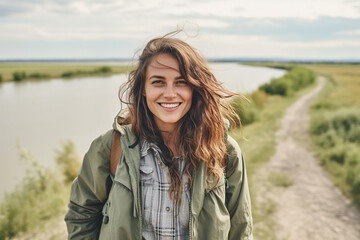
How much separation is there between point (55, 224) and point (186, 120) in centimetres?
417

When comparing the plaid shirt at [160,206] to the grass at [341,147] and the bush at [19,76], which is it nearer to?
the grass at [341,147]

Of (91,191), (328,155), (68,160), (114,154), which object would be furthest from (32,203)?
(328,155)

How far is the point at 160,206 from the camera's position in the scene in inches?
64.7

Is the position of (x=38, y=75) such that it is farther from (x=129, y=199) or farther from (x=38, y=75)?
(x=129, y=199)

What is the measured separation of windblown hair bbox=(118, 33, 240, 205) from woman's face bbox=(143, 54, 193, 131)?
1.5 inches

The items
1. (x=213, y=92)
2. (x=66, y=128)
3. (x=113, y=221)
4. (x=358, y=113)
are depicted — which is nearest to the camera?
(x=113, y=221)

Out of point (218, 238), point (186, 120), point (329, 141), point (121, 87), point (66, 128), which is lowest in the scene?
point (66, 128)

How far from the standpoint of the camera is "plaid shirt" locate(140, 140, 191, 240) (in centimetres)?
164

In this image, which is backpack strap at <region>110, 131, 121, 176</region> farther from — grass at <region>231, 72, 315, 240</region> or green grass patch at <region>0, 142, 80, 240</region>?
green grass patch at <region>0, 142, 80, 240</region>

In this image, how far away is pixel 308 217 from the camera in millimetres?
5027

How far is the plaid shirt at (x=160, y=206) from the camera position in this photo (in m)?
1.64

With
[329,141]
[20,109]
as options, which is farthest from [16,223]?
[20,109]

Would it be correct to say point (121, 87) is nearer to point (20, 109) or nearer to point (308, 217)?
point (308, 217)

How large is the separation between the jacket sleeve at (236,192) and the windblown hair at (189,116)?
0.06 metres
